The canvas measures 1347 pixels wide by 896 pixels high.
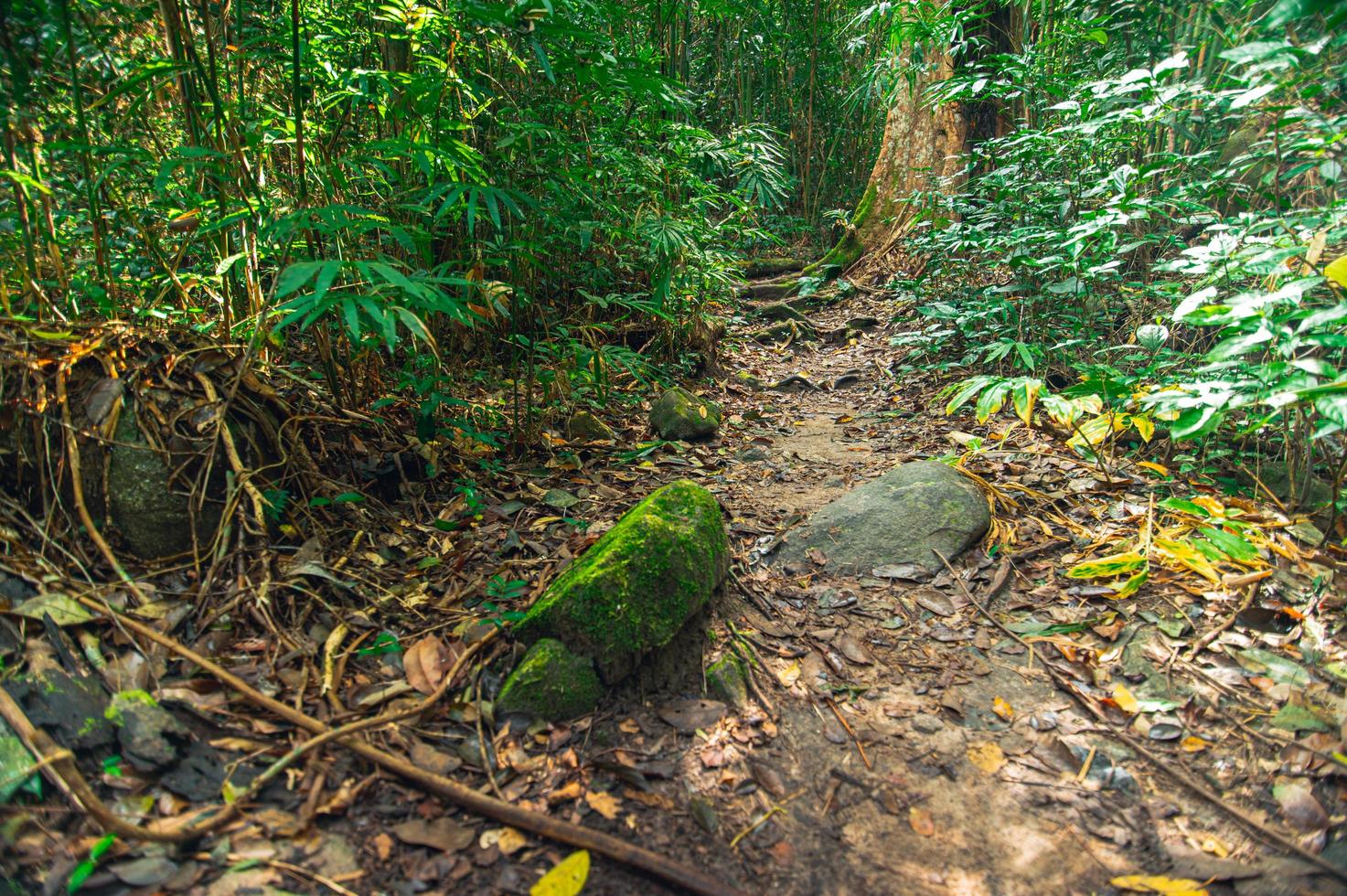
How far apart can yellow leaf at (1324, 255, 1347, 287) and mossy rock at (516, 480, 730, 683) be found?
5.94 ft

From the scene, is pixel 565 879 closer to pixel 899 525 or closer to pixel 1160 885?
pixel 1160 885

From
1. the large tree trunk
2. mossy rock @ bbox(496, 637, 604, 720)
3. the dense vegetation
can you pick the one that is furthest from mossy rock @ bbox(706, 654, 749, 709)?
the large tree trunk

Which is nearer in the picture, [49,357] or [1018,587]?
[49,357]

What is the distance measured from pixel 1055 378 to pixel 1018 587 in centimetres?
181

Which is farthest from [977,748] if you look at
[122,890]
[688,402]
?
[688,402]

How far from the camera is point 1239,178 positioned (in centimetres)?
307

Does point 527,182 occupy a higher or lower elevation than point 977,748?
higher

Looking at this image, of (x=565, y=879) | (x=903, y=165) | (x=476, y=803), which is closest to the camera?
(x=565, y=879)

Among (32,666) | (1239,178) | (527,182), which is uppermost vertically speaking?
(527,182)

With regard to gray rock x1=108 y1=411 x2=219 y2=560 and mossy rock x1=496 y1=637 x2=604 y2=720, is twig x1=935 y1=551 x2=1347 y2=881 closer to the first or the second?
mossy rock x1=496 y1=637 x2=604 y2=720

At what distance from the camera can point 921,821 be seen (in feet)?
5.26

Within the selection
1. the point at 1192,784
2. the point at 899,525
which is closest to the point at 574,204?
the point at 899,525

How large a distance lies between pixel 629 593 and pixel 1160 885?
130cm

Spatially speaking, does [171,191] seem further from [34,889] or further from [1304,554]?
[1304,554]
